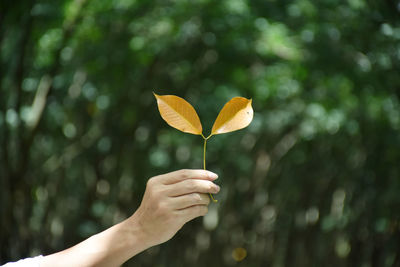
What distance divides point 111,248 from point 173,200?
Result: 0.57 feet

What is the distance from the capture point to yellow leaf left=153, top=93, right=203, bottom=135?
918 millimetres

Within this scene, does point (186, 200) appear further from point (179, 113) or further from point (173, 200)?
point (179, 113)

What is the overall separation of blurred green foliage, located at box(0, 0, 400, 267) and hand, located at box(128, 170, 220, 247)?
2507mm

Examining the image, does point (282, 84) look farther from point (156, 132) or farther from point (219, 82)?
point (156, 132)

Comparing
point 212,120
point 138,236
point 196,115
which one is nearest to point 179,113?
point 196,115

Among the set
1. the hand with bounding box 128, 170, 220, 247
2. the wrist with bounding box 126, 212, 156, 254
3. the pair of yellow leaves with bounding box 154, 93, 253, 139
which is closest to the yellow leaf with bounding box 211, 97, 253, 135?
the pair of yellow leaves with bounding box 154, 93, 253, 139

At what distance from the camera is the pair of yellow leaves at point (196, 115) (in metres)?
0.91

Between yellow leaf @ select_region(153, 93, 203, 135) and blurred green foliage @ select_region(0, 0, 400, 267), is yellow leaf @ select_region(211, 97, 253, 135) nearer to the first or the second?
yellow leaf @ select_region(153, 93, 203, 135)

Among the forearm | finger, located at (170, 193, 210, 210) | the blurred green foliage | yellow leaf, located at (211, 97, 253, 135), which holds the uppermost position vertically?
yellow leaf, located at (211, 97, 253, 135)

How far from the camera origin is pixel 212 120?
3.54m

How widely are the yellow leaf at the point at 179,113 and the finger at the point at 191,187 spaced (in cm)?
11

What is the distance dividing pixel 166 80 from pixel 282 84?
1.09 metres

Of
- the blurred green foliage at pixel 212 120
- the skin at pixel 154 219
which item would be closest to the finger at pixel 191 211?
the skin at pixel 154 219

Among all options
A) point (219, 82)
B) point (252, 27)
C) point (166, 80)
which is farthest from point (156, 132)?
point (252, 27)
